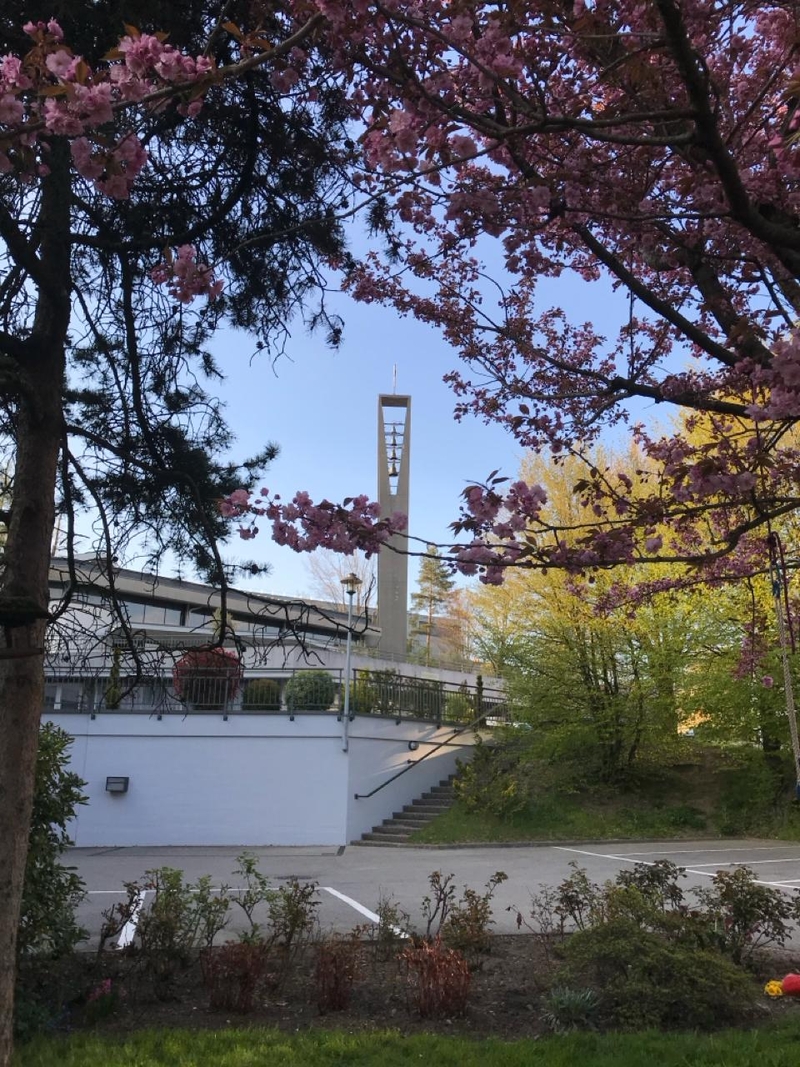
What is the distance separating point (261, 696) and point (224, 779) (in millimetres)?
1603

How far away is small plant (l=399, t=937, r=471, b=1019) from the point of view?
15.4ft

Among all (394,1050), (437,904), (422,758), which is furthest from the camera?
(422,758)

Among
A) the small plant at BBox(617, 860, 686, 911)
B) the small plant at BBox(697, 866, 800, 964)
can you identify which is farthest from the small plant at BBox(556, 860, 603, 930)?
the small plant at BBox(697, 866, 800, 964)

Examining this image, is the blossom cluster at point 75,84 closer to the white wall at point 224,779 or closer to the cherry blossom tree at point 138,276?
the cherry blossom tree at point 138,276

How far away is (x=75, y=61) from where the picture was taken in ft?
8.01

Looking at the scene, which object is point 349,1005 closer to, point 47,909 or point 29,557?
point 47,909

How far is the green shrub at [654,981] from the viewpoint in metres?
4.55

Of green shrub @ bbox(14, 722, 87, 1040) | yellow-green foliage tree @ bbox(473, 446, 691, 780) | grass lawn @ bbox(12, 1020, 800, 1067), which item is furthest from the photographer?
yellow-green foliage tree @ bbox(473, 446, 691, 780)

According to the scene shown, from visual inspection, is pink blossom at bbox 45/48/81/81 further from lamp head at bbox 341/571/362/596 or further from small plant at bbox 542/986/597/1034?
lamp head at bbox 341/571/362/596

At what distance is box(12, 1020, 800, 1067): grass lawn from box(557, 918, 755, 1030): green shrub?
0.23 meters

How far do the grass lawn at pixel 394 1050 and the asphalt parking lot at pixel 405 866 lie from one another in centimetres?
269

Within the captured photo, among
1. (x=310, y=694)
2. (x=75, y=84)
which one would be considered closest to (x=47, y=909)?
(x=75, y=84)

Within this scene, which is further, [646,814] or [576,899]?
[646,814]

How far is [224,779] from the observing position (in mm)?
15328
